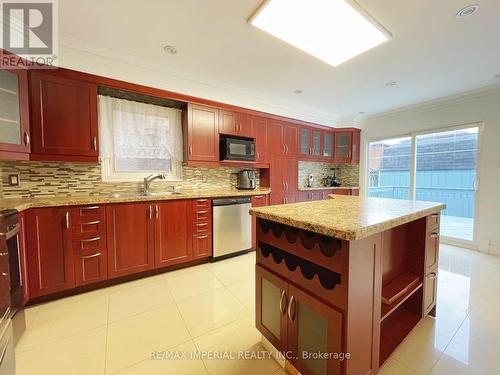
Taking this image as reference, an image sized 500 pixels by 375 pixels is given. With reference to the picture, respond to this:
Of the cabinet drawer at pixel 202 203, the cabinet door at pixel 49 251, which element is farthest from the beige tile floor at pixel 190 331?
the cabinet drawer at pixel 202 203

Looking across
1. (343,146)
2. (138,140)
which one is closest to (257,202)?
(138,140)

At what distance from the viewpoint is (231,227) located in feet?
9.85

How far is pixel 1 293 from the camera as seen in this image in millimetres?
1089

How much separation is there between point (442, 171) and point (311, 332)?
428cm

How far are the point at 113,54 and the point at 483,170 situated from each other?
17.4 feet

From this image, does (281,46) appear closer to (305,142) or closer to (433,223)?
(433,223)

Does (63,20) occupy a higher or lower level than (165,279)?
higher

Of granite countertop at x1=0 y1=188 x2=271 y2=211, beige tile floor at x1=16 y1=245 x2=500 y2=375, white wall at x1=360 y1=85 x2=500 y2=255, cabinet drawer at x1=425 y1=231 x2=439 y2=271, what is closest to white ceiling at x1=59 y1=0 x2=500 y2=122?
white wall at x1=360 y1=85 x2=500 y2=255

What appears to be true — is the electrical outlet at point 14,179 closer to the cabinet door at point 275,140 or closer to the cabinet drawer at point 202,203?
the cabinet drawer at point 202,203

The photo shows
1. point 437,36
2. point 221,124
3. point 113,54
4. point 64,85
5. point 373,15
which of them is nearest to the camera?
point 373,15

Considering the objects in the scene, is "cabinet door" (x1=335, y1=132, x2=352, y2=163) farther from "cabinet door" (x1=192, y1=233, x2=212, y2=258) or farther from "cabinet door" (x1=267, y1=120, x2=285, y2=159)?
"cabinet door" (x1=192, y1=233, x2=212, y2=258)

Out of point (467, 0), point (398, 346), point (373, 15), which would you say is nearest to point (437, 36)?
point (467, 0)

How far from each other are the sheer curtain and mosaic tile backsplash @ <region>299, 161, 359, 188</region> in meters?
2.72

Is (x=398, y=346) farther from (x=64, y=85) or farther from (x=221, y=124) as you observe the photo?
(x=64, y=85)
